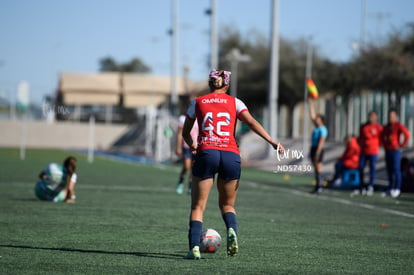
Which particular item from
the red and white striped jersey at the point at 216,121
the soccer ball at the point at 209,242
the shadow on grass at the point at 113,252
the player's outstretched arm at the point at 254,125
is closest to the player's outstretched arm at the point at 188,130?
the red and white striped jersey at the point at 216,121

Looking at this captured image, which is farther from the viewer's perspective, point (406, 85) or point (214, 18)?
point (214, 18)

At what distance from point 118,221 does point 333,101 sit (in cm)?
3237

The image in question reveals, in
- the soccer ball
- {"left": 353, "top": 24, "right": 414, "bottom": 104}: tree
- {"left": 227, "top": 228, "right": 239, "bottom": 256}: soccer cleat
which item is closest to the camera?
{"left": 227, "top": 228, "right": 239, "bottom": 256}: soccer cleat

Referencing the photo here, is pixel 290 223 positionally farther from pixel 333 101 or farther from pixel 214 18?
pixel 214 18

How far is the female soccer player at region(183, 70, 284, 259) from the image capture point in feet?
29.0

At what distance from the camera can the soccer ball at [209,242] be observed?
9.28m

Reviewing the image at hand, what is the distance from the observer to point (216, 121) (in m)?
8.87

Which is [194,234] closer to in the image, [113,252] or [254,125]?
[113,252]

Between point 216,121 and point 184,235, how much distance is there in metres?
2.71

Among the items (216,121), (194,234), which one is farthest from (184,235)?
(216,121)

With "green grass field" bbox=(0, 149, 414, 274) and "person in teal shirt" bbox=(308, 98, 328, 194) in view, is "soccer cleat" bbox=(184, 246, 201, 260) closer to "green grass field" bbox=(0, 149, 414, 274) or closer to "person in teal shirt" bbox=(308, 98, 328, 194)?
"green grass field" bbox=(0, 149, 414, 274)

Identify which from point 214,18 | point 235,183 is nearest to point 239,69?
point 214,18

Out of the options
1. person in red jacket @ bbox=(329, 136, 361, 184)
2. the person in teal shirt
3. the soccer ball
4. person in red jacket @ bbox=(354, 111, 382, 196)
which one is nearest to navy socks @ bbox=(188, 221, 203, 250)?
the soccer ball

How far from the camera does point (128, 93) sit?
9300 centimetres
